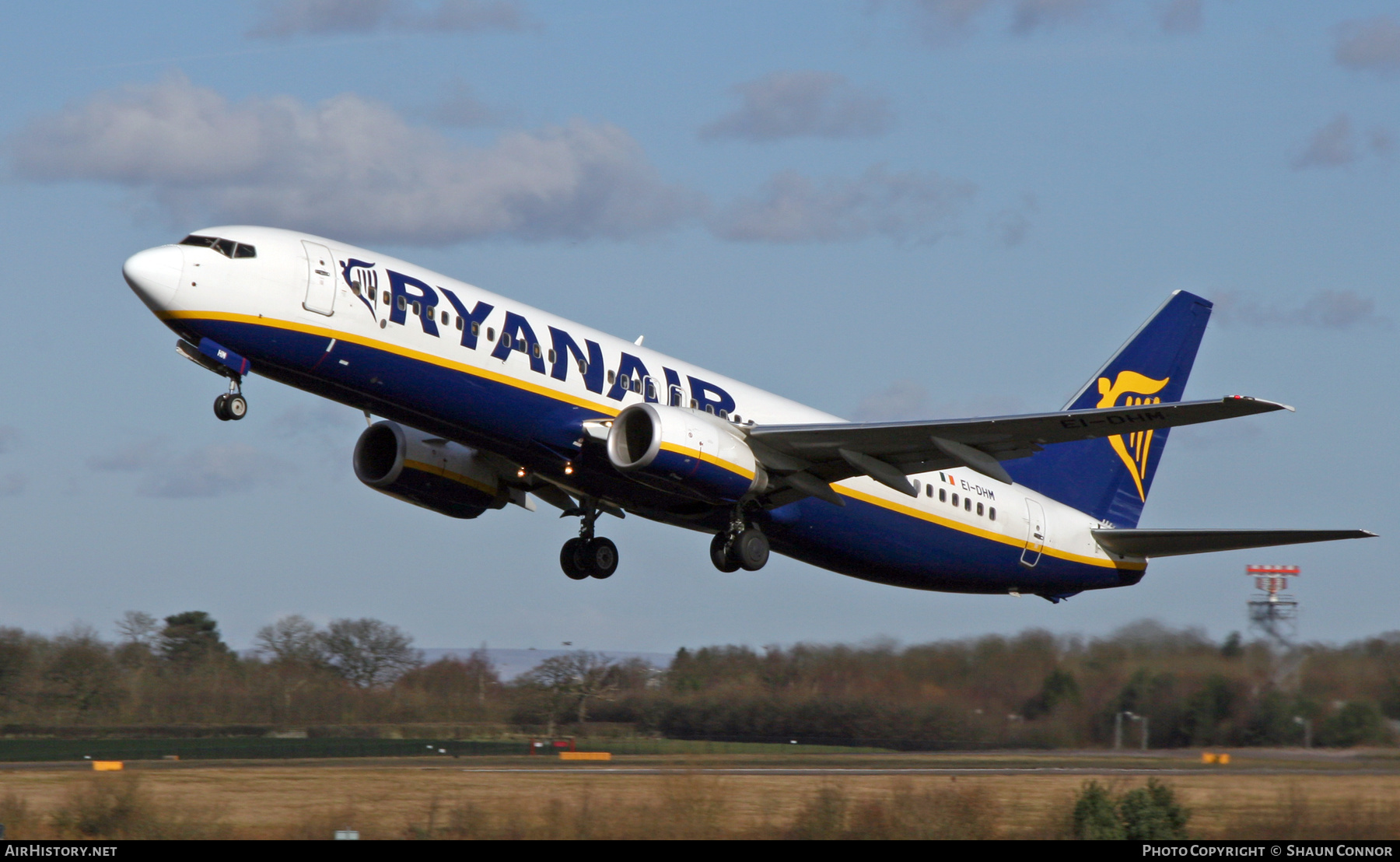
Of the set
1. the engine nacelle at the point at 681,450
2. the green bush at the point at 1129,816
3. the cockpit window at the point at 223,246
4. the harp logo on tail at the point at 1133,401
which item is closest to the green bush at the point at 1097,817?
the green bush at the point at 1129,816

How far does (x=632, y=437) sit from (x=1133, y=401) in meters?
15.7

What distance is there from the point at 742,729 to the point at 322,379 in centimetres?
1427

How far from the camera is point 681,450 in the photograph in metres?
26.9

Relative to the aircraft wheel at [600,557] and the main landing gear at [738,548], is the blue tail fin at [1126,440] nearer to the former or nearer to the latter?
the main landing gear at [738,548]

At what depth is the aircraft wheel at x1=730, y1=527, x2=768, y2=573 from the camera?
29.3 metres

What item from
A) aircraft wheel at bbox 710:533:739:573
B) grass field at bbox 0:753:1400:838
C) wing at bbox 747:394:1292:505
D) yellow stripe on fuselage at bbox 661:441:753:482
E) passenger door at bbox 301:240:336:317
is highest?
passenger door at bbox 301:240:336:317

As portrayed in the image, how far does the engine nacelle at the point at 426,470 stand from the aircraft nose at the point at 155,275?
813 centimetres

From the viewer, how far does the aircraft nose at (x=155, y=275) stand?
941 inches

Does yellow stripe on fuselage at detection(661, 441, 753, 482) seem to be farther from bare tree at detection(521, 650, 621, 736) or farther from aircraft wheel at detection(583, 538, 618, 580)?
bare tree at detection(521, 650, 621, 736)

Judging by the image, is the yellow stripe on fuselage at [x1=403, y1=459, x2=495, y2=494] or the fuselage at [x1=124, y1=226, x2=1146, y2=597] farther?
the yellow stripe on fuselage at [x1=403, y1=459, x2=495, y2=494]

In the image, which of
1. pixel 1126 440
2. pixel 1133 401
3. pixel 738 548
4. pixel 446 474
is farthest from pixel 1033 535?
pixel 446 474

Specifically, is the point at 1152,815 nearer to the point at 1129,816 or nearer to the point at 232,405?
the point at 1129,816

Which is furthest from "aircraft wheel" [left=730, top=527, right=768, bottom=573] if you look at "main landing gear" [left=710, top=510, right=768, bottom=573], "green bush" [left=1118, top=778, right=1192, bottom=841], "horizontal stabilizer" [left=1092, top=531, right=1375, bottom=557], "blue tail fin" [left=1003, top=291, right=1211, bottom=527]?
"horizontal stabilizer" [left=1092, top=531, right=1375, bottom=557]

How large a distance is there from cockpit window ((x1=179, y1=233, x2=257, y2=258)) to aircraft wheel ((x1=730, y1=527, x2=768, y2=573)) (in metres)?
10.4
